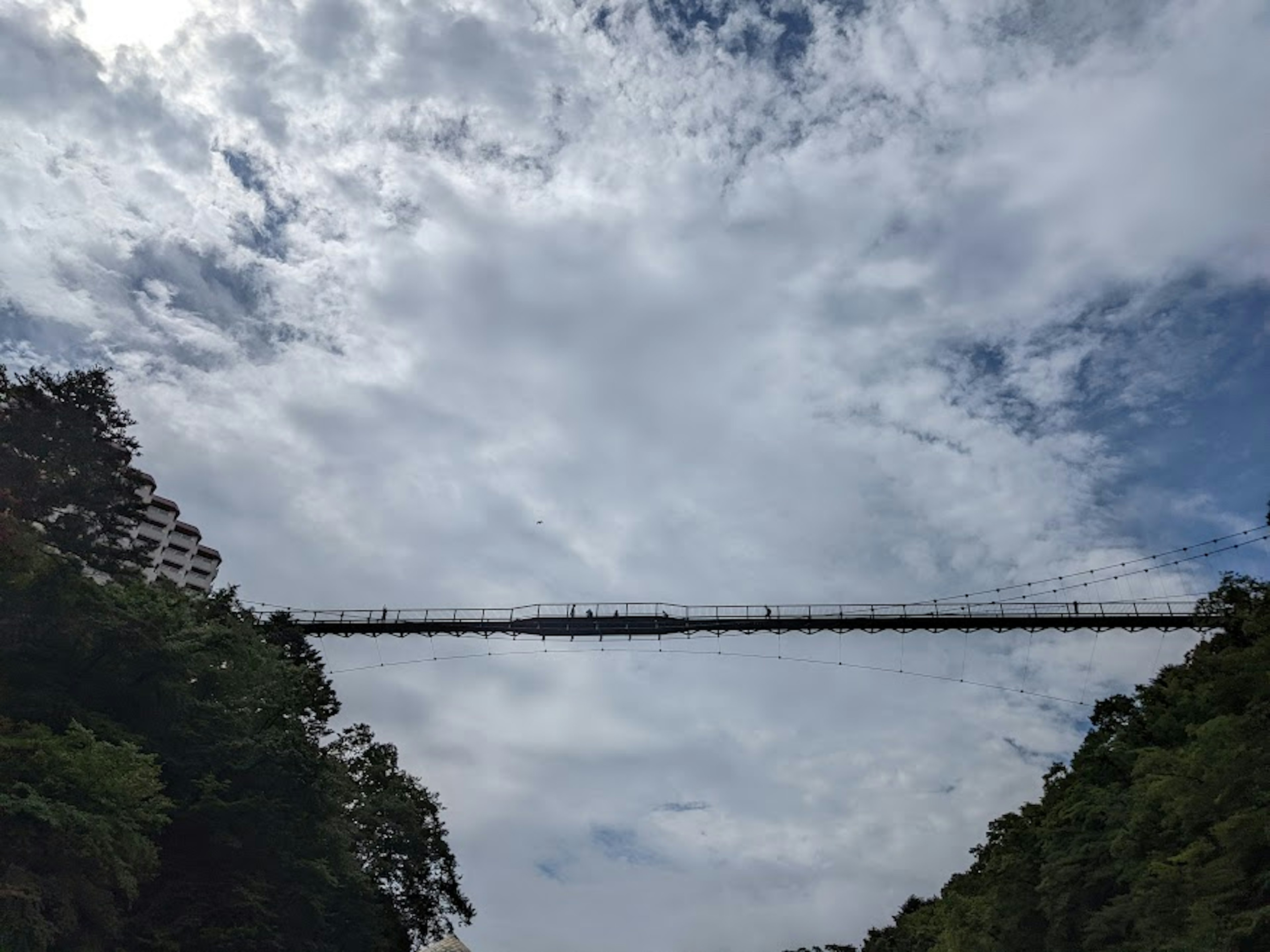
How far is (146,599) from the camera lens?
37250 mm

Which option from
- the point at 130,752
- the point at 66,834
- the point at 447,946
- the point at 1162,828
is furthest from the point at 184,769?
the point at 1162,828

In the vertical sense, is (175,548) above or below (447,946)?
above

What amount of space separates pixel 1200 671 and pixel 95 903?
45283mm

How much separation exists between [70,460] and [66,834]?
20.6 metres

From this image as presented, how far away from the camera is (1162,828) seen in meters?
38.8

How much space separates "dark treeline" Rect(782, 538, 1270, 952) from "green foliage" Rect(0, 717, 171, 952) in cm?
3449

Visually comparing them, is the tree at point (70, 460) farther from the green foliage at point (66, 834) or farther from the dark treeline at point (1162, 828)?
the dark treeline at point (1162, 828)

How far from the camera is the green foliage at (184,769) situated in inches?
1189

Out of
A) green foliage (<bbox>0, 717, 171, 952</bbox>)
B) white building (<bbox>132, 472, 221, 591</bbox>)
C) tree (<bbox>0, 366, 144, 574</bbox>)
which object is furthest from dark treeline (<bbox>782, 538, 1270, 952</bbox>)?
white building (<bbox>132, 472, 221, 591</bbox>)

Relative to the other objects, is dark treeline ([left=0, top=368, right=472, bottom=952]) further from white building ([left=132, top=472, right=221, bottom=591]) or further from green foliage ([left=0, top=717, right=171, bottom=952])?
white building ([left=132, top=472, right=221, bottom=591])

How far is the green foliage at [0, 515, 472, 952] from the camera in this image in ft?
99.1

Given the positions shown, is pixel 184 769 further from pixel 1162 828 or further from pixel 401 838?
pixel 1162 828

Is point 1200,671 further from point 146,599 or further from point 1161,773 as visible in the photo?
point 146,599

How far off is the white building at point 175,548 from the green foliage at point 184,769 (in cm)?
8143
